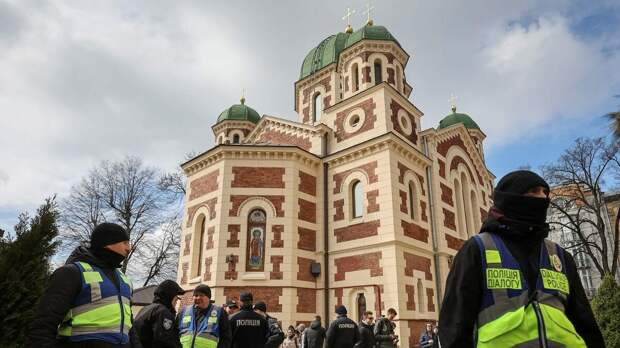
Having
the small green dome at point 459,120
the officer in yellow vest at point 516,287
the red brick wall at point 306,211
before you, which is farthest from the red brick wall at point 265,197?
the small green dome at point 459,120

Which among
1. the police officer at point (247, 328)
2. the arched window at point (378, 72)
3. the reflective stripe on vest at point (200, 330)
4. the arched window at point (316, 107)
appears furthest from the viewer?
the arched window at point (316, 107)

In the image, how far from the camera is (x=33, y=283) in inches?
194

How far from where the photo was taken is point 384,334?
406 inches

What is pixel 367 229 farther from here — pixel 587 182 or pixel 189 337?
pixel 587 182

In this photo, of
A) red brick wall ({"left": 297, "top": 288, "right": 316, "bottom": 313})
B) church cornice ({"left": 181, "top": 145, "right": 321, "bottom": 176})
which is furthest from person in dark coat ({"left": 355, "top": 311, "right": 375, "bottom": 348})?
church cornice ({"left": 181, "top": 145, "right": 321, "bottom": 176})

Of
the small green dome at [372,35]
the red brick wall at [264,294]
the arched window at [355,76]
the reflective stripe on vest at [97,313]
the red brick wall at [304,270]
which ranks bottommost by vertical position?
the reflective stripe on vest at [97,313]

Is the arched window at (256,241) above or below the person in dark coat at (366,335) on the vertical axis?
above

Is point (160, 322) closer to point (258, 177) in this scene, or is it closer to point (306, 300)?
point (306, 300)

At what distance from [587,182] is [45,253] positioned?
31.1 metres

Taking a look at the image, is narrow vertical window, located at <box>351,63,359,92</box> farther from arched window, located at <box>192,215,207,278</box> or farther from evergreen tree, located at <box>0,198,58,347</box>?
evergreen tree, located at <box>0,198,58,347</box>

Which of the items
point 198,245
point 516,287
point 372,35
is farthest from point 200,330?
point 372,35

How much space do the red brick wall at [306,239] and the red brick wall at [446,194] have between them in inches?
278

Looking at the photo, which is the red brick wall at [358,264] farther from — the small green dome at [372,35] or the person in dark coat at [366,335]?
the small green dome at [372,35]

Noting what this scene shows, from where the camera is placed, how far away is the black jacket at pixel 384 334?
10.2 meters
